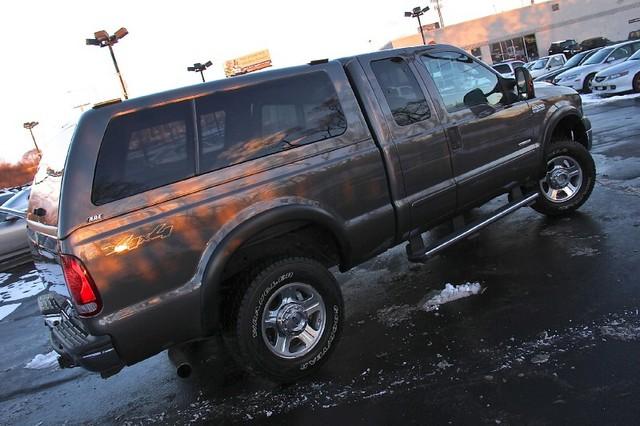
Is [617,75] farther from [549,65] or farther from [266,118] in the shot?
[266,118]

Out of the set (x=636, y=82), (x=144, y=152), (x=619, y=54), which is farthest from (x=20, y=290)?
(x=619, y=54)

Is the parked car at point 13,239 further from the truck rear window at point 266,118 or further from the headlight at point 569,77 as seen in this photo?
the headlight at point 569,77

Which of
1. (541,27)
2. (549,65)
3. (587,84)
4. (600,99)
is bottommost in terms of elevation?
(600,99)

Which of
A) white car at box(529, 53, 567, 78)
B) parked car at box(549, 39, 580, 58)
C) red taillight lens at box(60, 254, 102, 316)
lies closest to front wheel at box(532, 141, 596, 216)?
red taillight lens at box(60, 254, 102, 316)

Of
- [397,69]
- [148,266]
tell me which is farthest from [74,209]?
[397,69]

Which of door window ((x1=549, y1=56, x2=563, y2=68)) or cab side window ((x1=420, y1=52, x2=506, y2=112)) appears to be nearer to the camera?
cab side window ((x1=420, y1=52, x2=506, y2=112))

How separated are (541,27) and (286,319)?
192 ft

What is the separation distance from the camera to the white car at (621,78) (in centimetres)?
1555

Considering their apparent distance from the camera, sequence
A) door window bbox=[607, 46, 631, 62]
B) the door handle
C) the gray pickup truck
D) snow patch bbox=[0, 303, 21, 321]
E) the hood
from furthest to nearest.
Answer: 1. door window bbox=[607, 46, 631, 62]
2. the hood
3. snow patch bbox=[0, 303, 21, 321]
4. the door handle
5. the gray pickup truck

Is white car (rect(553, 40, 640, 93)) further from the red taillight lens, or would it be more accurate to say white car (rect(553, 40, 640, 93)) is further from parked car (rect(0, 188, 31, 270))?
the red taillight lens

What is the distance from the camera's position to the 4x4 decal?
9.62ft

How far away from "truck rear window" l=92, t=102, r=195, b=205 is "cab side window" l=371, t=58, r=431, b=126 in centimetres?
166

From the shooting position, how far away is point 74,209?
2.91 meters

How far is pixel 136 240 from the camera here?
9.82 feet
